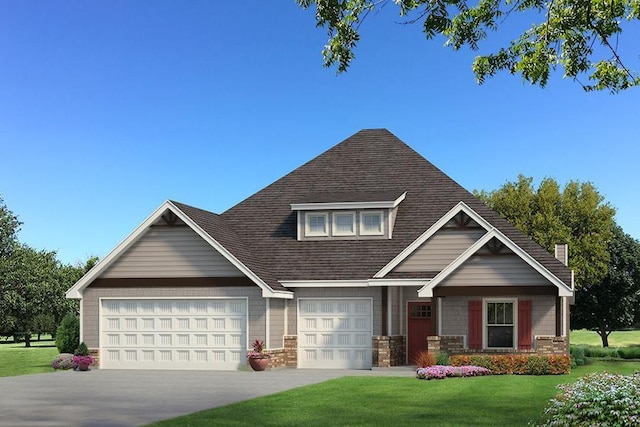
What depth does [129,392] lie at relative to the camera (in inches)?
894

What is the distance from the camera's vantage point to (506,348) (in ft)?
100

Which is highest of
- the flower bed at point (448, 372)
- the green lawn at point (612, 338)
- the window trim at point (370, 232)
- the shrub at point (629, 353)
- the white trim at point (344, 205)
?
the white trim at point (344, 205)

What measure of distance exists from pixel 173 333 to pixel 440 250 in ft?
33.9

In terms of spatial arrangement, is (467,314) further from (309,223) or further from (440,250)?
(309,223)

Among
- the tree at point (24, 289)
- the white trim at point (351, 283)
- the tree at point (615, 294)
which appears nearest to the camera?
the white trim at point (351, 283)

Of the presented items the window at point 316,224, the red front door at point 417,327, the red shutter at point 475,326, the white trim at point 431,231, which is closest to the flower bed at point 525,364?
the red shutter at point 475,326

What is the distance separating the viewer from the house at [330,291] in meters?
30.5

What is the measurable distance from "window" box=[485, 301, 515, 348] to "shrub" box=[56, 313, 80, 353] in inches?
643

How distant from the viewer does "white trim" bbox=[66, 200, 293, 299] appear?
3114 cm

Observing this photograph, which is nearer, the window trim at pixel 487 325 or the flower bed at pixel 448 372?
the flower bed at pixel 448 372

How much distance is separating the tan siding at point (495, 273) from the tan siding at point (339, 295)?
10.6 ft

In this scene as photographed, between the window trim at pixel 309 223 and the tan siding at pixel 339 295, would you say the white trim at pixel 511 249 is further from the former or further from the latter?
the window trim at pixel 309 223

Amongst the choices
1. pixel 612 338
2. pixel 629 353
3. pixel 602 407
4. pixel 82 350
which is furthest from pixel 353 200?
pixel 612 338

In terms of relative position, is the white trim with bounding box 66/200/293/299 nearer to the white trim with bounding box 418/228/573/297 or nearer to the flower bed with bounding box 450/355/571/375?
the white trim with bounding box 418/228/573/297
